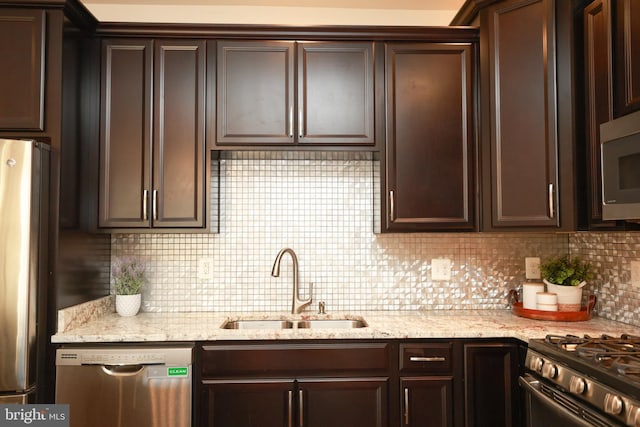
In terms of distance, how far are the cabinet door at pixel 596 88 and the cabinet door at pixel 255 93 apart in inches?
55.5

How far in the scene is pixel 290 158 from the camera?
2684mm

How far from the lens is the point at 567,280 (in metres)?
2.39

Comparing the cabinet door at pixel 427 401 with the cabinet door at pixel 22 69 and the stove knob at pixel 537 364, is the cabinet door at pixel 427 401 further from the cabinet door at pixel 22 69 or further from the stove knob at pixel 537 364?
the cabinet door at pixel 22 69

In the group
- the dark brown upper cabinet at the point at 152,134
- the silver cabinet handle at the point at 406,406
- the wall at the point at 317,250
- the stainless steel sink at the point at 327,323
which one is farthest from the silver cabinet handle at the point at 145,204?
the silver cabinet handle at the point at 406,406

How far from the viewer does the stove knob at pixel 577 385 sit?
153 cm

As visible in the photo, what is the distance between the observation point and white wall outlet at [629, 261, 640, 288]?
7.17ft

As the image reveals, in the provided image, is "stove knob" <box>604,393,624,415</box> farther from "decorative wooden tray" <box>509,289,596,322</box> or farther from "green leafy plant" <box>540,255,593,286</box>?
"green leafy plant" <box>540,255,593,286</box>

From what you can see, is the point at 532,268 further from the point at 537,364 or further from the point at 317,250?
the point at 317,250

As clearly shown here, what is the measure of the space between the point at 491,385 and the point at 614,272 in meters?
0.92

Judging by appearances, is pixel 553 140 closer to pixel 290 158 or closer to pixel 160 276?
pixel 290 158

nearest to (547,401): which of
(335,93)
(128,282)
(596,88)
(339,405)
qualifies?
(339,405)

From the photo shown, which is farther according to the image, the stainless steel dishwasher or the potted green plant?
the potted green plant

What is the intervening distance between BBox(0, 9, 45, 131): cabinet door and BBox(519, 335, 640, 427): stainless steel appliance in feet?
7.82

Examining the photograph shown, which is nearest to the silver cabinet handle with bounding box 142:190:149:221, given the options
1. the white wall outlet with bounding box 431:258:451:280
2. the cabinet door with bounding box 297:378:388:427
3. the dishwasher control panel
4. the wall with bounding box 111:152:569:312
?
the wall with bounding box 111:152:569:312
